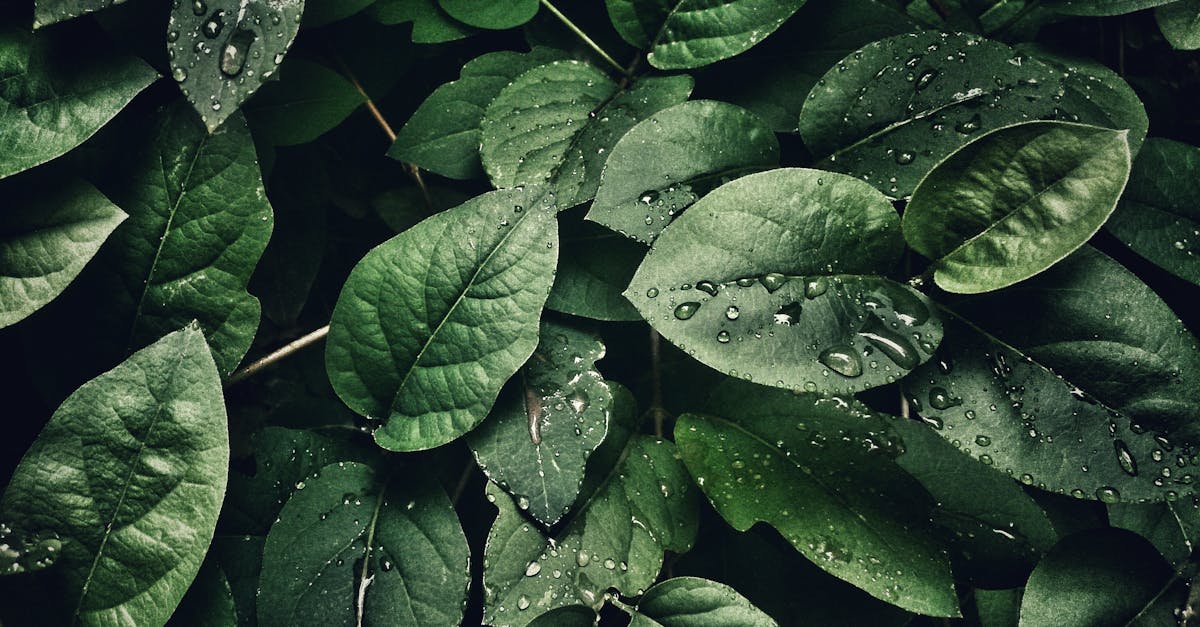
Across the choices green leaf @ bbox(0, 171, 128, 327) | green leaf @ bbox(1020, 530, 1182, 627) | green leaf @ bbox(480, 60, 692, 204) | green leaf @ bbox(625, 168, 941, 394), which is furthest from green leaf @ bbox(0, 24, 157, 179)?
green leaf @ bbox(1020, 530, 1182, 627)

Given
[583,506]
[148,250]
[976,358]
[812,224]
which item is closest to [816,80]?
[812,224]

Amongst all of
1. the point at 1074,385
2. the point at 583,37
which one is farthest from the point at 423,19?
the point at 1074,385

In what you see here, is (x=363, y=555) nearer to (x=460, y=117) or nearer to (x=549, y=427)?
(x=549, y=427)

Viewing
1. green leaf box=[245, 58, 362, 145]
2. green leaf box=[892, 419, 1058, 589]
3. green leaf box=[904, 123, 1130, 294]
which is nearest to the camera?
green leaf box=[904, 123, 1130, 294]

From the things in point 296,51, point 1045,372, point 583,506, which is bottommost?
point 583,506

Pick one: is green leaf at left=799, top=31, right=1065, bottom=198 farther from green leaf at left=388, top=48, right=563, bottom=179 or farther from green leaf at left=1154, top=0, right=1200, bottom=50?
green leaf at left=388, top=48, right=563, bottom=179

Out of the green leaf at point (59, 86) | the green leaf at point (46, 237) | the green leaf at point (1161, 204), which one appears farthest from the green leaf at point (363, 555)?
the green leaf at point (1161, 204)

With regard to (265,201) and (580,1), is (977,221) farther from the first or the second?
(265,201)
